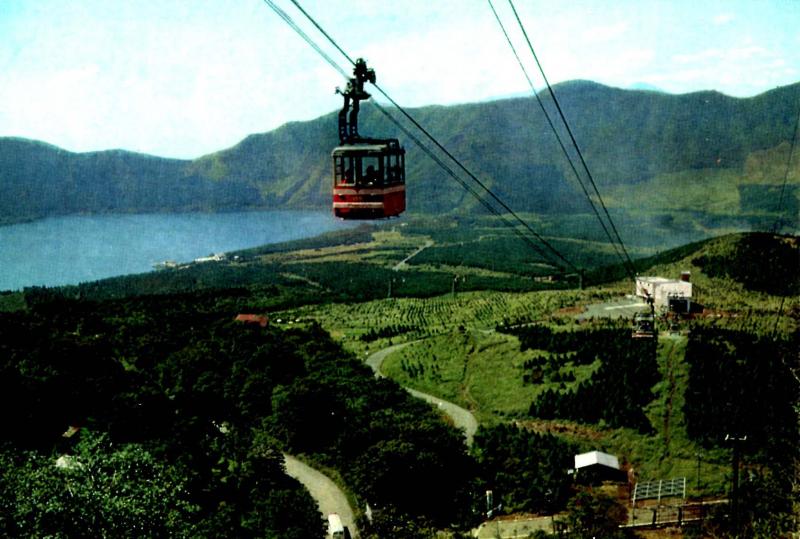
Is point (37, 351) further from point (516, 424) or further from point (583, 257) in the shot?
point (583, 257)

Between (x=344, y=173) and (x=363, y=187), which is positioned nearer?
(x=363, y=187)

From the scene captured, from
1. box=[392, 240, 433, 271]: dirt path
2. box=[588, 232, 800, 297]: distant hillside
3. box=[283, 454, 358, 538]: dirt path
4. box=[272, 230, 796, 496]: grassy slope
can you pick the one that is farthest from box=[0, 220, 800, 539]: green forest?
box=[392, 240, 433, 271]: dirt path

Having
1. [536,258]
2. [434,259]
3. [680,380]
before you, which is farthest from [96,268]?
[680,380]

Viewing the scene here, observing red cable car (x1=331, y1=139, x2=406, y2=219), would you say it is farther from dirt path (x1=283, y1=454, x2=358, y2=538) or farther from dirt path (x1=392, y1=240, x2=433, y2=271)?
dirt path (x1=392, y1=240, x2=433, y2=271)

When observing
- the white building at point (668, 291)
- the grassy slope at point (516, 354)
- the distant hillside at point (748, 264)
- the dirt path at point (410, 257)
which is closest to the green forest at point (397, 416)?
the grassy slope at point (516, 354)

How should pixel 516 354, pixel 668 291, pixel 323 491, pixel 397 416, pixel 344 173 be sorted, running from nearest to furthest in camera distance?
pixel 344 173 → pixel 323 491 → pixel 397 416 → pixel 516 354 → pixel 668 291

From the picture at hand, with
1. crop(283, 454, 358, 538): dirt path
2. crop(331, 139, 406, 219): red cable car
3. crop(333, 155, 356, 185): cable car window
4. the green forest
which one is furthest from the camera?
crop(283, 454, 358, 538): dirt path

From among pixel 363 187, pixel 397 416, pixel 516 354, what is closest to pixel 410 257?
pixel 516 354

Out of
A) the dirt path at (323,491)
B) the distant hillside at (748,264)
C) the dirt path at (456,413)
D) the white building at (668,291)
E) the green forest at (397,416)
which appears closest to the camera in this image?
the green forest at (397,416)

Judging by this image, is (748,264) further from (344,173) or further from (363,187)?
(344,173)

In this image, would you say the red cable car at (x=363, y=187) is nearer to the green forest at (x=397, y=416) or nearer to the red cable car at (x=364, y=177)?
the red cable car at (x=364, y=177)
